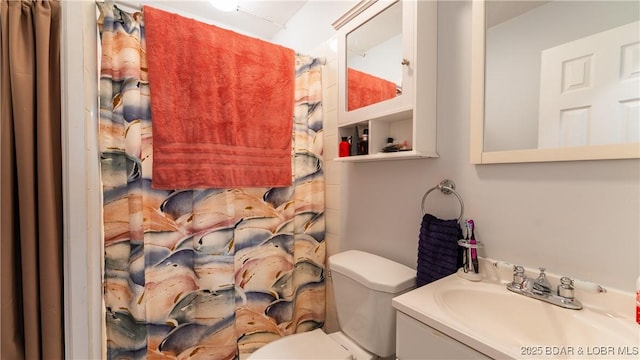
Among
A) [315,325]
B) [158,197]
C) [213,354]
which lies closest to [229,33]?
[158,197]

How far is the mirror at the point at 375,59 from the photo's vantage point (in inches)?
43.8

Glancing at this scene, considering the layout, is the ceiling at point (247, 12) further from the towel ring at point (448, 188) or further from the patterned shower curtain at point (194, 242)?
the towel ring at point (448, 188)

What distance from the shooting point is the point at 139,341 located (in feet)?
3.91

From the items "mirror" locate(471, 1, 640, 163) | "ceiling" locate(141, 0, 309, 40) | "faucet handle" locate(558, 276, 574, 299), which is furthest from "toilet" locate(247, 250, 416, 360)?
"ceiling" locate(141, 0, 309, 40)

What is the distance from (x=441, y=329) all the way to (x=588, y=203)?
529 mm

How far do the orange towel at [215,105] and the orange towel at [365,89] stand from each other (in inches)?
14.4

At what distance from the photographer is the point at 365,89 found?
1290mm

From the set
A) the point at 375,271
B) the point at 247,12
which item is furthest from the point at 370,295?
the point at 247,12

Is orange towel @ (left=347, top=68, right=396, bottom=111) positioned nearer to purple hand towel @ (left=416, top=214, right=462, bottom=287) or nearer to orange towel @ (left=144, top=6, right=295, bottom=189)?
orange towel @ (left=144, top=6, right=295, bottom=189)

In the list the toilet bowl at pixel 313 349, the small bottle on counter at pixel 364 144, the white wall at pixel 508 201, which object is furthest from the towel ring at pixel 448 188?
the toilet bowl at pixel 313 349

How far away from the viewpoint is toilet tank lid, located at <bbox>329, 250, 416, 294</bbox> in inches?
41.2

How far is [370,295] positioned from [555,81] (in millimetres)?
946

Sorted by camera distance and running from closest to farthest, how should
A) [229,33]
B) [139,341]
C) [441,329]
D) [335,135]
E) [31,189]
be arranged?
1. [441,329]
2. [31,189]
3. [139,341]
4. [229,33]
5. [335,135]

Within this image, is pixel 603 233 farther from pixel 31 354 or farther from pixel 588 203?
pixel 31 354
